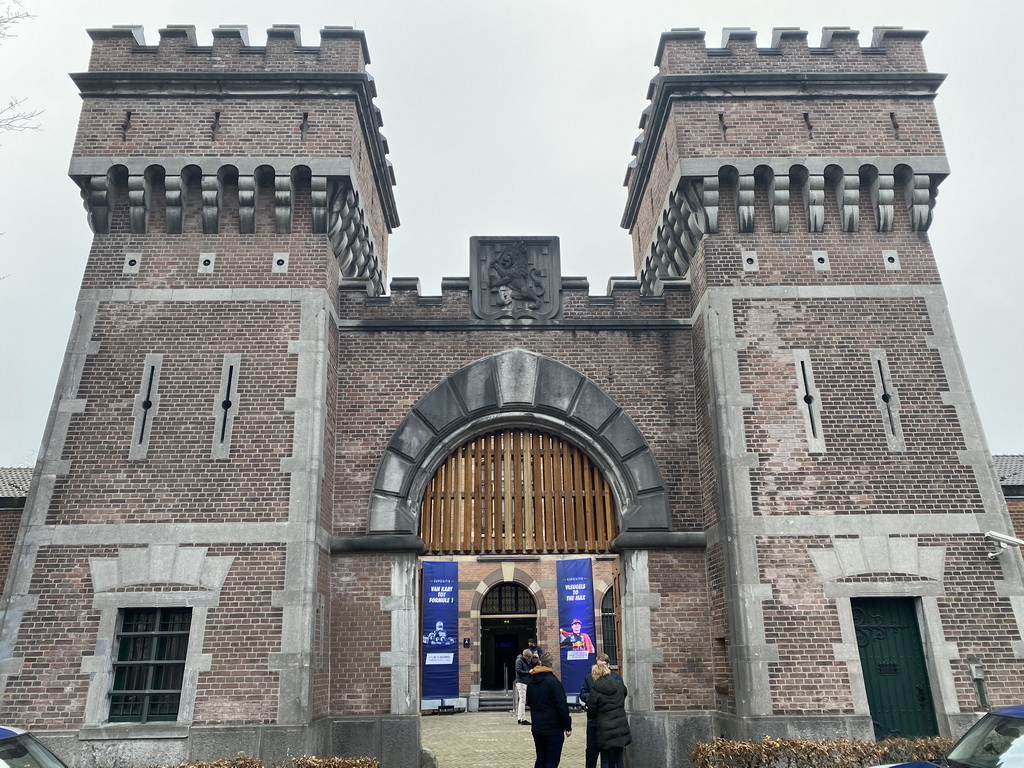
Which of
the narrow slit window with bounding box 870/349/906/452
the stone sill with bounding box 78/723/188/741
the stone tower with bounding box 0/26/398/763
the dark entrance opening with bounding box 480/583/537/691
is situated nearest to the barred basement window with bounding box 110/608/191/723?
the stone tower with bounding box 0/26/398/763

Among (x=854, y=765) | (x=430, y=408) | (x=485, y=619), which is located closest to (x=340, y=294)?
(x=430, y=408)

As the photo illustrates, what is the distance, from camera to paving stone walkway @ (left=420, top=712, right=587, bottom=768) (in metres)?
12.1

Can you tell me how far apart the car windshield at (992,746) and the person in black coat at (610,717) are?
3.56 metres

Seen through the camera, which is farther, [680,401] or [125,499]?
[680,401]

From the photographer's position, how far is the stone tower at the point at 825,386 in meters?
10.0

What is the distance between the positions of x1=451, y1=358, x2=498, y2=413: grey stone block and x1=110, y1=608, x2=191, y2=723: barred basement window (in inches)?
197

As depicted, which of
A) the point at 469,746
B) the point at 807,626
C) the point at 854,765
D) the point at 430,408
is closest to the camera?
the point at 854,765

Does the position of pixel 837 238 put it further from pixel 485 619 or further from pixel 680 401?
pixel 485 619

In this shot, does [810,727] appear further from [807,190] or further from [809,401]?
[807,190]

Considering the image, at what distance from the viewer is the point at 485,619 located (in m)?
26.2

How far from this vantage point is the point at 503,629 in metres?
26.5

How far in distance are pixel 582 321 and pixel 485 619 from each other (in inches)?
655

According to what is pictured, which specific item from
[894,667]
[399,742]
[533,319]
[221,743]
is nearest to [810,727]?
[894,667]

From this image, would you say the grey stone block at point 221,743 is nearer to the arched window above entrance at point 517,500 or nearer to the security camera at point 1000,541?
the arched window above entrance at point 517,500
